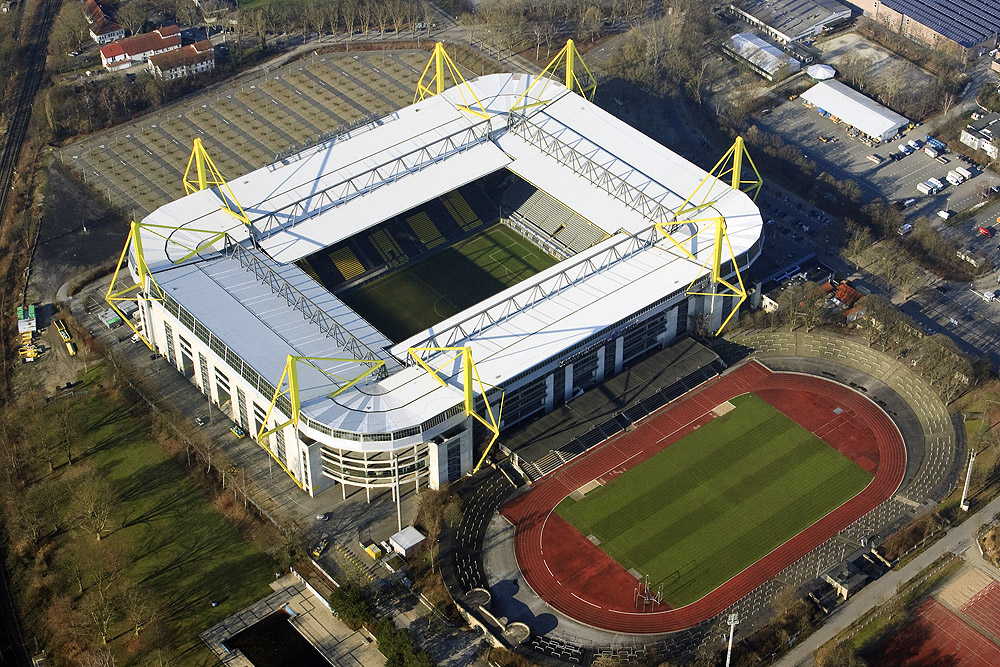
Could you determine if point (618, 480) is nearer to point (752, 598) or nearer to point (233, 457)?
point (752, 598)

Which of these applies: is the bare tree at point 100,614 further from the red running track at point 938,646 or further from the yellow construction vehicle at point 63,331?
the red running track at point 938,646

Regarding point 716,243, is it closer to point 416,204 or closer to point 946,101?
point 416,204

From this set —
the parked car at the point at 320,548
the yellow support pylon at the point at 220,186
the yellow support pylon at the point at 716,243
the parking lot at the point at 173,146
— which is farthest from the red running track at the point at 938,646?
the parking lot at the point at 173,146

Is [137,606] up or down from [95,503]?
down

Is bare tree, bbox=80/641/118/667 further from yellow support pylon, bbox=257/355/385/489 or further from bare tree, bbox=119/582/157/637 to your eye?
yellow support pylon, bbox=257/355/385/489

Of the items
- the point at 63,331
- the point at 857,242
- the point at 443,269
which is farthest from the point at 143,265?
the point at 857,242

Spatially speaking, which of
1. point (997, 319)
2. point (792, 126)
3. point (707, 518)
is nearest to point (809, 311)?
point (997, 319)
